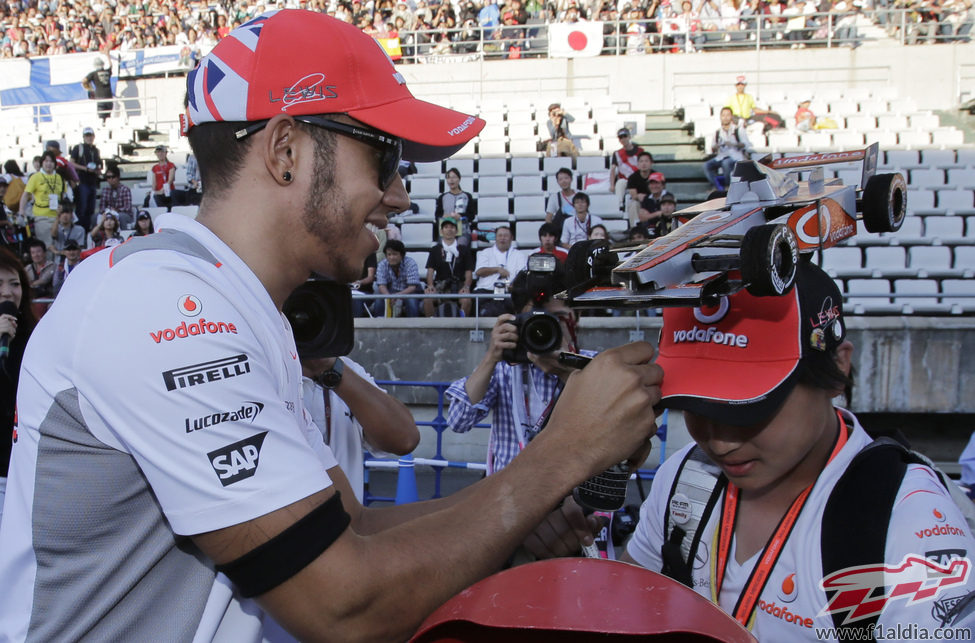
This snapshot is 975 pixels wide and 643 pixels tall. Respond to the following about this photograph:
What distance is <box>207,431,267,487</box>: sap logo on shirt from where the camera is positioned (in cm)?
127

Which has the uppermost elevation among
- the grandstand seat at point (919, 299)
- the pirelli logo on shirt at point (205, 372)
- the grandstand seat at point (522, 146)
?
the grandstand seat at point (522, 146)

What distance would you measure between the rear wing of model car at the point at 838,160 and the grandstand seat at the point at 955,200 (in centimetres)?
1141

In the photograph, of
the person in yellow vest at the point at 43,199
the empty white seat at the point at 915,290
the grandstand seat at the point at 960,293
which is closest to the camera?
the grandstand seat at the point at 960,293

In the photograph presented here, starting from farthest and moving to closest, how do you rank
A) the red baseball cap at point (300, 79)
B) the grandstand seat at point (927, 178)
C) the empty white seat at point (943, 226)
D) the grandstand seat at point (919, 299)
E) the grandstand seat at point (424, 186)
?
the grandstand seat at point (424, 186) → the grandstand seat at point (927, 178) → the empty white seat at point (943, 226) → the grandstand seat at point (919, 299) → the red baseball cap at point (300, 79)

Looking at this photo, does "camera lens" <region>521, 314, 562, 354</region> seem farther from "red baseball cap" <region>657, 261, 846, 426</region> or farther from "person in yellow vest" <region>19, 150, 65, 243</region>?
"person in yellow vest" <region>19, 150, 65, 243</region>

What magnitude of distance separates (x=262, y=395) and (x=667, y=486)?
1.34m

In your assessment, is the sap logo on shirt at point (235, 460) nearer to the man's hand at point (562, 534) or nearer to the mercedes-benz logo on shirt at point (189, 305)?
the mercedes-benz logo on shirt at point (189, 305)

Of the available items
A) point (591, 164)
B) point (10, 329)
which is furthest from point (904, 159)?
point (10, 329)

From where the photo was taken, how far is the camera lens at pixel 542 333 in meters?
3.68

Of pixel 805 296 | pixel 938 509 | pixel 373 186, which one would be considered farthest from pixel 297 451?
pixel 938 509

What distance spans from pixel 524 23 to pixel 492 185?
22.1 feet

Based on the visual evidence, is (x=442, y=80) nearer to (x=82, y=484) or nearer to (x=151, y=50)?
(x=151, y=50)

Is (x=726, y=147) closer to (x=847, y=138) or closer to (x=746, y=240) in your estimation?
(x=847, y=138)

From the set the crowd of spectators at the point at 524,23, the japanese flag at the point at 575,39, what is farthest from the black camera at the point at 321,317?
the japanese flag at the point at 575,39
